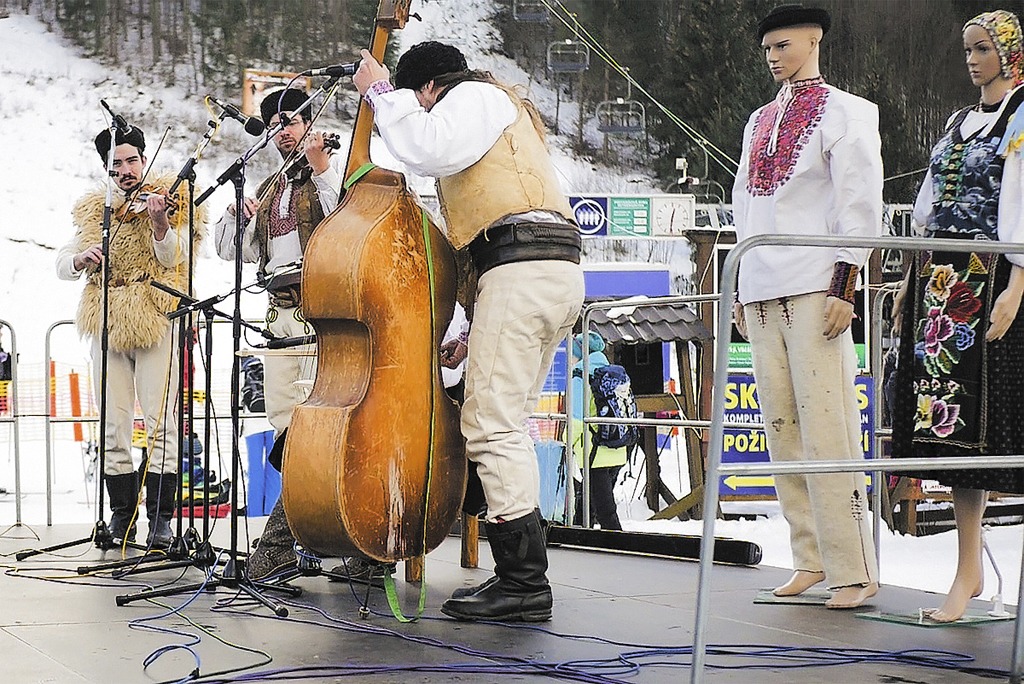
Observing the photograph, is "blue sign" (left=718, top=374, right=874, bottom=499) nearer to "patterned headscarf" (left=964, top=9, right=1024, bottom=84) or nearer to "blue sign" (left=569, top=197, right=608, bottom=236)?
"patterned headscarf" (left=964, top=9, right=1024, bottom=84)

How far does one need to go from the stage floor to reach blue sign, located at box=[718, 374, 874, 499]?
2.86 m

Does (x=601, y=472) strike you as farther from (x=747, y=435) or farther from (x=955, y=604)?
(x=955, y=604)

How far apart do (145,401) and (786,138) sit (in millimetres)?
2488

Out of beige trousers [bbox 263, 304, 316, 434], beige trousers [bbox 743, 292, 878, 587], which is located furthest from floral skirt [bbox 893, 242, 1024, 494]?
beige trousers [bbox 263, 304, 316, 434]

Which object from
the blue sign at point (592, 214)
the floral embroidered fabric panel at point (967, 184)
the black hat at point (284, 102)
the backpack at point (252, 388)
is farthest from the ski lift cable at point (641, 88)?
the floral embroidered fabric panel at point (967, 184)

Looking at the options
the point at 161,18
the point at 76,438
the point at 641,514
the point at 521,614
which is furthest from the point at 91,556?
the point at 161,18

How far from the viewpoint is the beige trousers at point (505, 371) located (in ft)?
8.82

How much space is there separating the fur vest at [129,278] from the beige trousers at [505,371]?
1869 mm

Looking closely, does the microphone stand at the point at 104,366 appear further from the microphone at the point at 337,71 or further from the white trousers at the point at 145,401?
the microphone at the point at 337,71

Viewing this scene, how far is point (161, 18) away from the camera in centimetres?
1152

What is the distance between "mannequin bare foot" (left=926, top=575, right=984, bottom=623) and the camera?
2.76 m

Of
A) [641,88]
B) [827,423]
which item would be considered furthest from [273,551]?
[641,88]

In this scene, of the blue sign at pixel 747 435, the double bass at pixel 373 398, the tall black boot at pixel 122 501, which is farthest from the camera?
the blue sign at pixel 747 435

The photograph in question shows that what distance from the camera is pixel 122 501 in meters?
4.48
